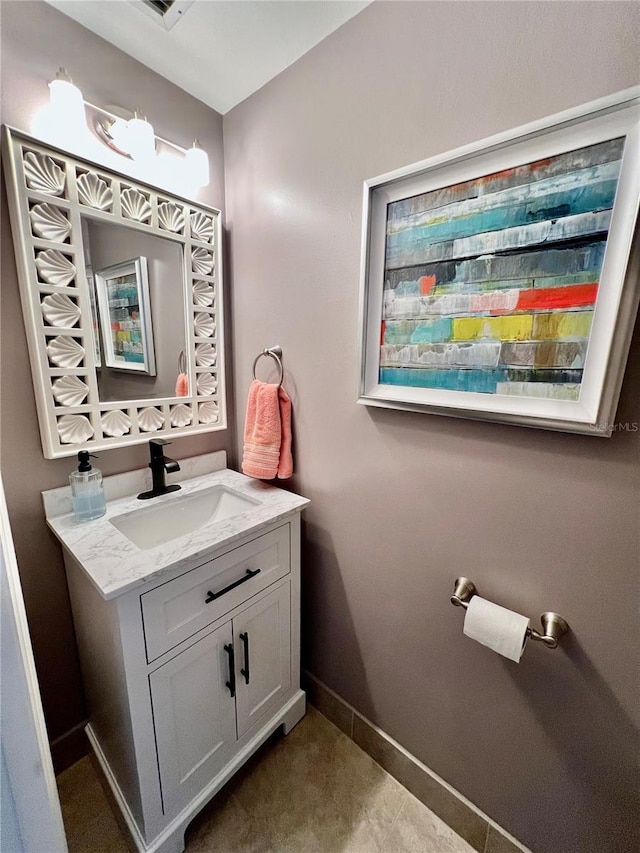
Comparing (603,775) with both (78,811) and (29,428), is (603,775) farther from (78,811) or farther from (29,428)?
(29,428)

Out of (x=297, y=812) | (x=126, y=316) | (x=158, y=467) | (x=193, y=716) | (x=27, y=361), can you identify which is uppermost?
(x=126, y=316)

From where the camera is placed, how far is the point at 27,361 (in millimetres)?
982

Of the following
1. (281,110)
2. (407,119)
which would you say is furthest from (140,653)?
(281,110)

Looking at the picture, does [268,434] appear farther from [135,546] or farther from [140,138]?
[140,138]

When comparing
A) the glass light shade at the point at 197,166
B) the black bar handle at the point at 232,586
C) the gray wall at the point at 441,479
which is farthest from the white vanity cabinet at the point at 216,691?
the glass light shade at the point at 197,166

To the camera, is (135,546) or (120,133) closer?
(135,546)

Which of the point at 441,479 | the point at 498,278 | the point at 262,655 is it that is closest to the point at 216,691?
the point at 262,655

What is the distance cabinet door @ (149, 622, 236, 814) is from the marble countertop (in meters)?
0.28

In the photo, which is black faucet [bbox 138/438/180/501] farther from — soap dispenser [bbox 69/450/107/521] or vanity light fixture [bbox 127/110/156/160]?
vanity light fixture [bbox 127/110/156/160]

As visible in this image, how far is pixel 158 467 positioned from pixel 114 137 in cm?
104

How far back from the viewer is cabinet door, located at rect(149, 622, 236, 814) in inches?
35.0

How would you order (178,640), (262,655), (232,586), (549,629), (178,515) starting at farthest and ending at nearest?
(178,515) < (262,655) < (232,586) < (178,640) < (549,629)

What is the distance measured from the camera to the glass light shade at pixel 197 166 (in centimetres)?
119

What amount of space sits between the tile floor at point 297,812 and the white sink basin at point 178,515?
81 cm
